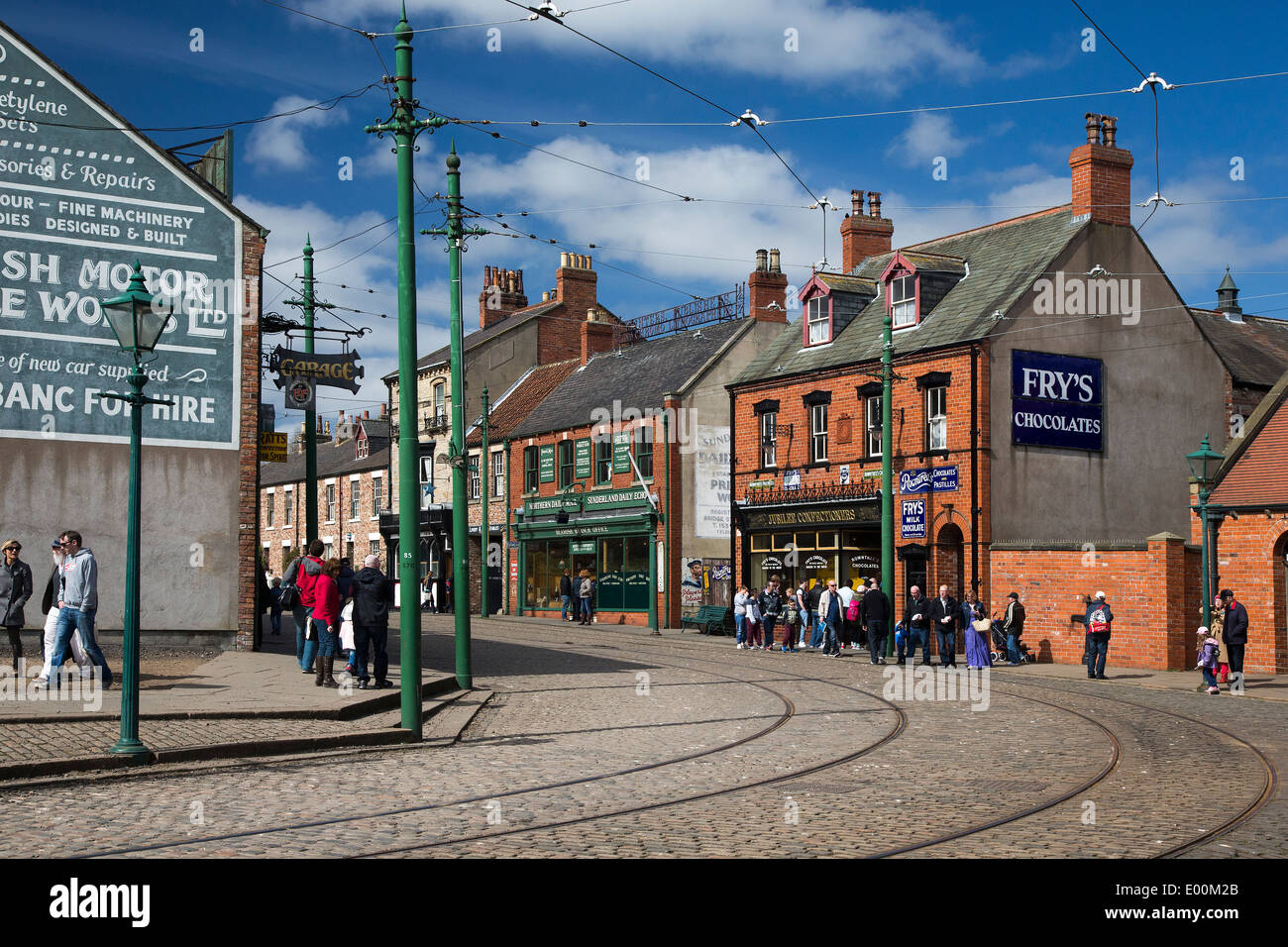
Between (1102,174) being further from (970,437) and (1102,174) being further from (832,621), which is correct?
→ (832,621)

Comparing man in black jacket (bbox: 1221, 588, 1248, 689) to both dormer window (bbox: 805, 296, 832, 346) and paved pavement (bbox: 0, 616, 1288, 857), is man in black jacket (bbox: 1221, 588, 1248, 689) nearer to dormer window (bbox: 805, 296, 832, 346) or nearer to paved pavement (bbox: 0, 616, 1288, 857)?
paved pavement (bbox: 0, 616, 1288, 857)

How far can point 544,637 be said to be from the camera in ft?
108

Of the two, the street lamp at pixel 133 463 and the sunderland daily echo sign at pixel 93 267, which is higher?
the sunderland daily echo sign at pixel 93 267

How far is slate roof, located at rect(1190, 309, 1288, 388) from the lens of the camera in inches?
1400

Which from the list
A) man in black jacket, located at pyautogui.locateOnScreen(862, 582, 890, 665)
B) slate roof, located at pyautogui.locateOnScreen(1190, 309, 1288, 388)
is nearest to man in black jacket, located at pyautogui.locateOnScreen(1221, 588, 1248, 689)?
man in black jacket, located at pyautogui.locateOnScreen(862, 582, 890, 665)

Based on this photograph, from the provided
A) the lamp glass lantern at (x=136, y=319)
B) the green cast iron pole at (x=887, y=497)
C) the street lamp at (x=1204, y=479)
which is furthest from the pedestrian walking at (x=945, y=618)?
the lamp glass lantern at (x=136, y=319)

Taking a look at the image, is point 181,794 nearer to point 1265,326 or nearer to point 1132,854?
point 1132,854

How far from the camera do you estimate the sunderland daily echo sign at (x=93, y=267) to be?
1964 centimetres

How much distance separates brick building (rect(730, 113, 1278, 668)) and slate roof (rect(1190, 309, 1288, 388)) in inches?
13.3

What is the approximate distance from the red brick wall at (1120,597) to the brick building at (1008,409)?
7 cm

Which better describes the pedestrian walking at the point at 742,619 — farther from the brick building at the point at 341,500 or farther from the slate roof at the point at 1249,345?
the brick building at the point at 341,500

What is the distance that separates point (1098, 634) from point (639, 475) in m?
19.5

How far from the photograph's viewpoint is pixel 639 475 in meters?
40.4
